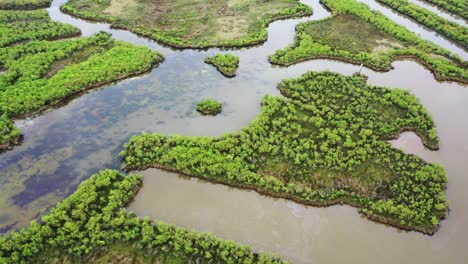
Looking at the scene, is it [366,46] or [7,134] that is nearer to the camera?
[7,134]

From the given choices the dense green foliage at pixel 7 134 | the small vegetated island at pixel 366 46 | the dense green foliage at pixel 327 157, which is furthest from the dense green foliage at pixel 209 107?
the dense green foliage at pixel 7 134

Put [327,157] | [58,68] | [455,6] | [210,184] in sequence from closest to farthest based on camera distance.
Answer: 1. [210,184]
2. [327,157]
3. [58,68]
4. [455,6]

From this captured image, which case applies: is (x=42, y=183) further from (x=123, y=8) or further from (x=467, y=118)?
(x=467, y=118)

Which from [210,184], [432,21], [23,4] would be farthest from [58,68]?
[432,21]

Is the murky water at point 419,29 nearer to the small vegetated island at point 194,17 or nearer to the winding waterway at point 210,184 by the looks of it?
the winding waterway at point 210,184

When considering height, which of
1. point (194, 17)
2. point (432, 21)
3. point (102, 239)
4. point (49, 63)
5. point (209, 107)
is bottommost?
point (102, 239)

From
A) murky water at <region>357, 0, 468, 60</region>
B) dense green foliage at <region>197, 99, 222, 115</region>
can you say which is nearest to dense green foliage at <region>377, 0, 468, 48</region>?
murky water at <region>357, 0, 468, 60</region>

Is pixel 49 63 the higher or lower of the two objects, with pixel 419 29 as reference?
higher

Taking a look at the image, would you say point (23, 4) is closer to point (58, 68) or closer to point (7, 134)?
point (58, 68)

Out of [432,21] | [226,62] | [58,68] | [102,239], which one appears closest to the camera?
[102,239]
